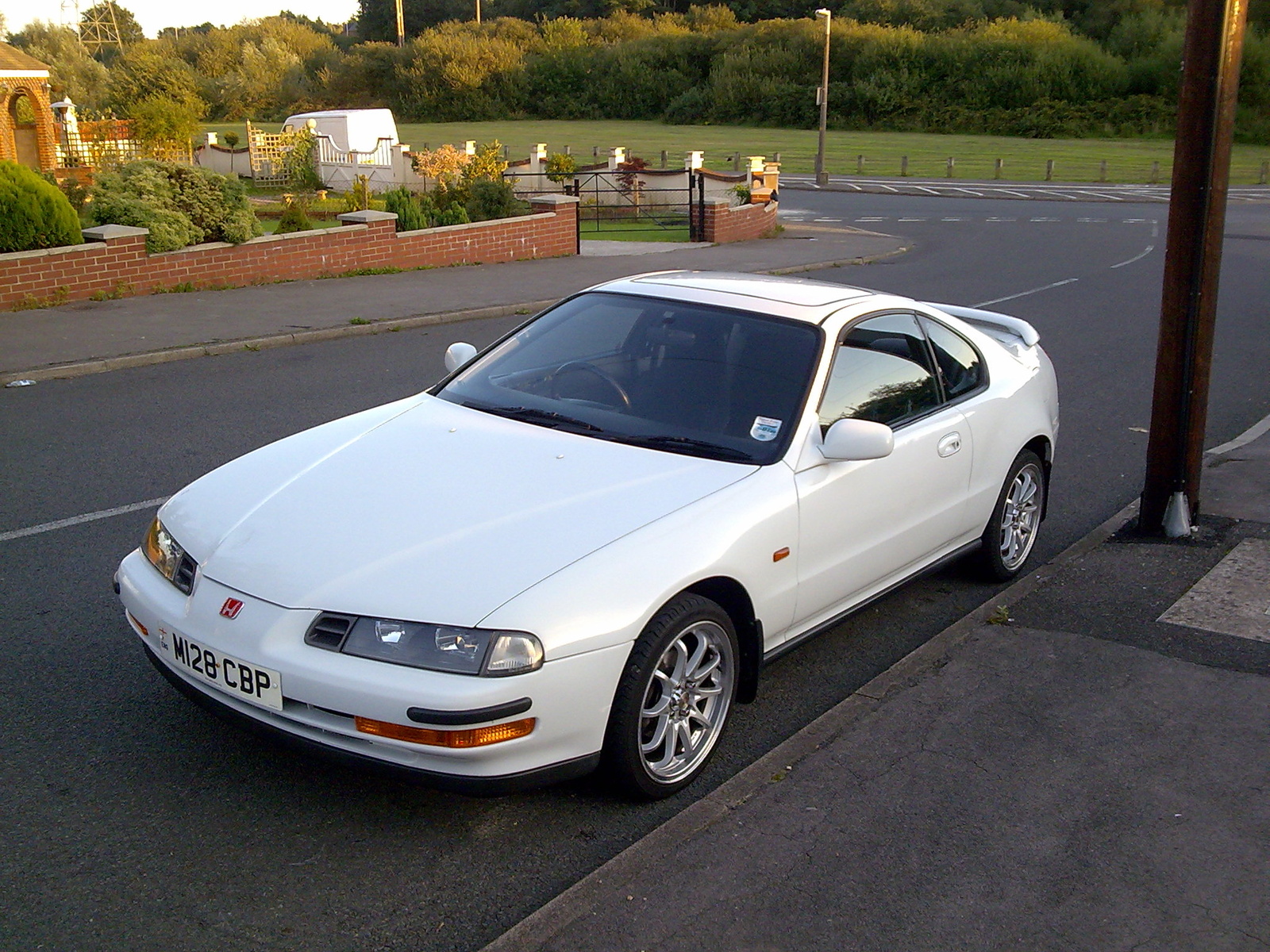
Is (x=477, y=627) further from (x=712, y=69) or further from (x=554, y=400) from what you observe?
(x=712, y=69)

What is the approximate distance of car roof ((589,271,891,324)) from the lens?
5.00m

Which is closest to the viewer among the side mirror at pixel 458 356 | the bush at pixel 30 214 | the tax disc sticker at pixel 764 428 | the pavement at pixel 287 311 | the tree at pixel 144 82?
the tax disc sticker at pixel 764 428

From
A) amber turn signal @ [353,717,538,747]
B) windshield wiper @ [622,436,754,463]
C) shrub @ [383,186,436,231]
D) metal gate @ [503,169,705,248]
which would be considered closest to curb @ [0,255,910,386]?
shrub @ [383,186,436,231]

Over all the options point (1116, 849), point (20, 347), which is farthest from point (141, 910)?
point (20, 347)

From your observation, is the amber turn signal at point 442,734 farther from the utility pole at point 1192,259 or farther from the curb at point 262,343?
the curb at point 262,343

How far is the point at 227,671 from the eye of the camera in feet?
12.0

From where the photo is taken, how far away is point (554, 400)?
193 inches

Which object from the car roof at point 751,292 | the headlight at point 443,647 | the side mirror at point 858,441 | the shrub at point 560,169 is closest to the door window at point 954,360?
the car roof at point 751,292

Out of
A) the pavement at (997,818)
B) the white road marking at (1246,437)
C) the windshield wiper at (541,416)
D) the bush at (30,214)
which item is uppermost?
the bush at (30,214)

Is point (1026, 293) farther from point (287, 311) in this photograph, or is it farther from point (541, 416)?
point (541, 416)

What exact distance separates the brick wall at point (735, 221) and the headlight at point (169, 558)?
2024cm

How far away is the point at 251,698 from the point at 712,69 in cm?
8520

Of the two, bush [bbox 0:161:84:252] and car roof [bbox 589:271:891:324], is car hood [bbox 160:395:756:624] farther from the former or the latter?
bush [bbox 0:161:84:252]

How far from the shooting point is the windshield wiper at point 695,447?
14.4 feet
